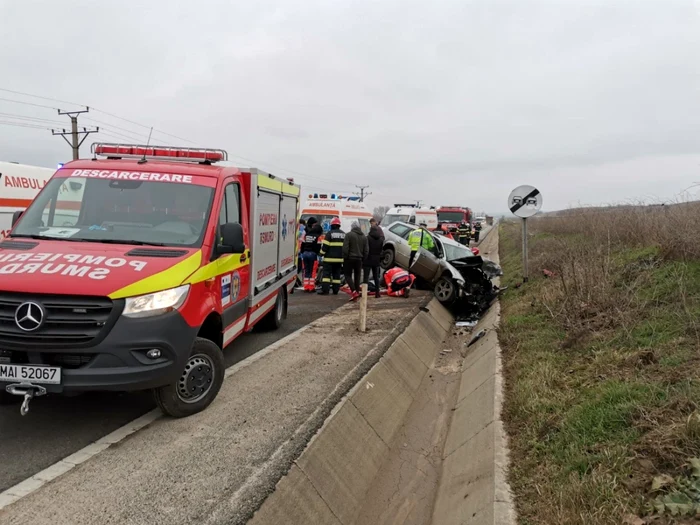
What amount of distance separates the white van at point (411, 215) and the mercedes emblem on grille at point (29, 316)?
2047 centimetres

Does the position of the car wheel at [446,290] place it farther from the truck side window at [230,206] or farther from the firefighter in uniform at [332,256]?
the truck side window at [230,206]

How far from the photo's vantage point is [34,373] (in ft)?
11.7

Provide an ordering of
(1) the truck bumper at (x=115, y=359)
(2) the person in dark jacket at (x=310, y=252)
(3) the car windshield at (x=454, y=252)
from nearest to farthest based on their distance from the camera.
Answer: (1) the truck bumper at (x=115, y=359) → (2) the person in dark jacket at (x=310, y=252) → (3) the car windshield at (x=454, y=252)

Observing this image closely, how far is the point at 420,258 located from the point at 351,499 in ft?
29.2

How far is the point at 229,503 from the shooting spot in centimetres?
314

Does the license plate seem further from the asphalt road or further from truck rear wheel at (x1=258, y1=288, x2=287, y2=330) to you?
truck rear wheel at (x1=258, y1=288, x2=287, y2=330)

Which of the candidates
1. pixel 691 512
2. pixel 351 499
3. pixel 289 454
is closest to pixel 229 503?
pixel 289 454

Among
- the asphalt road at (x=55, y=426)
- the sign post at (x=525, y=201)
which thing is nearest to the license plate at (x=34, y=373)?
the asphalt road at (x=55, y=426)

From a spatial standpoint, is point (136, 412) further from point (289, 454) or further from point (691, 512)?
point (691, 512)

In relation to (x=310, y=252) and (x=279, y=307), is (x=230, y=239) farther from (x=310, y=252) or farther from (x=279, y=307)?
(x=310, y=252)

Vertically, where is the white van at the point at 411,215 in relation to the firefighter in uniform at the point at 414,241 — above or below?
above

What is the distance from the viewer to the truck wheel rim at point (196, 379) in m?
4.33

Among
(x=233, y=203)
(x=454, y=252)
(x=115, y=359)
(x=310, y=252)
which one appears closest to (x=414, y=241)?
(x=454, y=252)

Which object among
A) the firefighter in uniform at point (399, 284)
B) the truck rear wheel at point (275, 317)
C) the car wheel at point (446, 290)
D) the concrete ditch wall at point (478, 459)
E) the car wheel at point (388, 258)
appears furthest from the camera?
the car wheel at point (388, 258)
